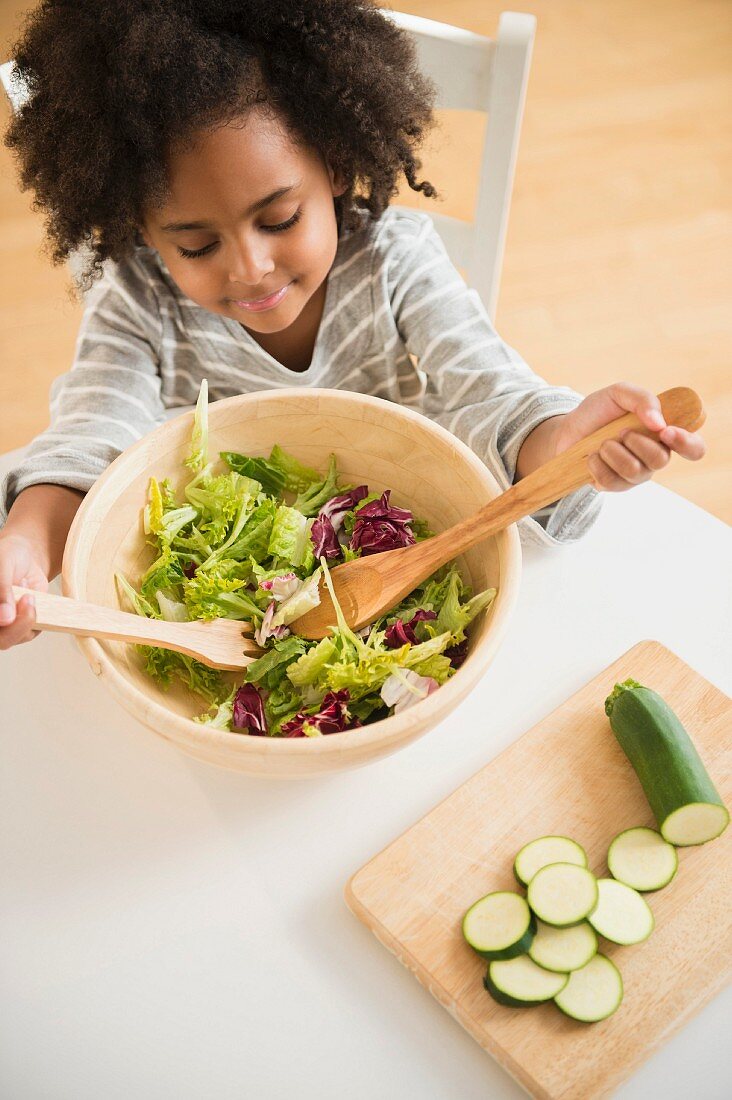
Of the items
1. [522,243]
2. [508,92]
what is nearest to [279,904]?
[508,92]

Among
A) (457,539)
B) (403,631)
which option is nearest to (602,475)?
(457,539)

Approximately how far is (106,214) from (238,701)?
24.0 inches

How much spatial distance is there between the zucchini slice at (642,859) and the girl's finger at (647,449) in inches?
13.9

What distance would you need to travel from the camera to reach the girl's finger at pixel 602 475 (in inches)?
32.5

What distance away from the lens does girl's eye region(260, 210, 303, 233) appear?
1.01 m

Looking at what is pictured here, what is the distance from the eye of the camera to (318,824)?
2.96 feet

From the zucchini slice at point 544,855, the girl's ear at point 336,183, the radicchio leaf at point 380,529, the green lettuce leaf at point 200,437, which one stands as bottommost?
the zucchini slice at point 544,855

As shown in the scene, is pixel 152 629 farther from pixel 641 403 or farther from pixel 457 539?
pixel 641 403

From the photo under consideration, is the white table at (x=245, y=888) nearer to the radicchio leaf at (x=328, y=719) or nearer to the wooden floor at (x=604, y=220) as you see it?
the radicchio leaf at (x=328, y=719)

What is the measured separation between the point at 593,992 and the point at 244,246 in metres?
0.83

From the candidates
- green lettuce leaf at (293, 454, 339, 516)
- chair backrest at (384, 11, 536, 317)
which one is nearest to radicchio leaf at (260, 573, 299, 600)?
green lettuce leaf at (293, 454, 339, 516)

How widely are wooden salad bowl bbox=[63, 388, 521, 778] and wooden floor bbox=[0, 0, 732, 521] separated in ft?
4.24

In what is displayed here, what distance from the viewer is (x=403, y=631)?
921 mm

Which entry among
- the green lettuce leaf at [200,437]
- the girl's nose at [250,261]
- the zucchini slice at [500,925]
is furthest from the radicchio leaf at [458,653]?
the girl's nose at [250,261]
